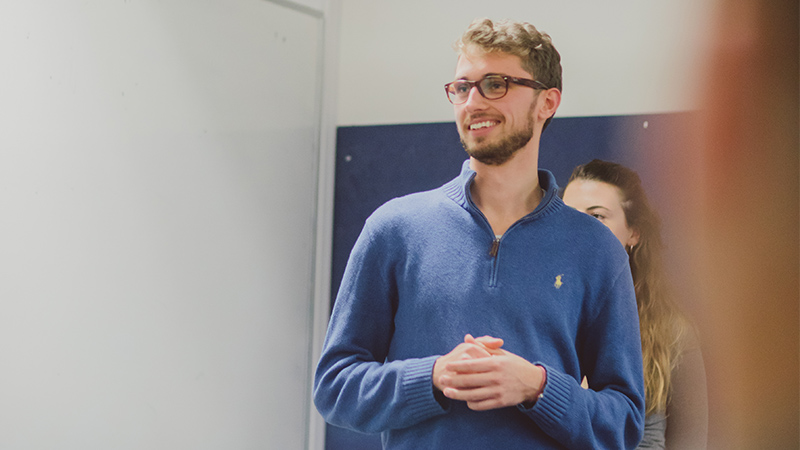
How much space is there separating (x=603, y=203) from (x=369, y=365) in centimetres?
121

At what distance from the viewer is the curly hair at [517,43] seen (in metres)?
1.21

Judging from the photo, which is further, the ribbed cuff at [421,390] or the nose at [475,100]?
the nose at [475,100]

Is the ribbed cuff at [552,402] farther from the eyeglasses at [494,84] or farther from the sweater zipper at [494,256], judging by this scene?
the eyeglasses at [494,84]

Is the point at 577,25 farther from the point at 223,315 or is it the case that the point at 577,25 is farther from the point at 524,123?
the point at 223,315

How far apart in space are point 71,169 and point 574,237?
137 centimetres

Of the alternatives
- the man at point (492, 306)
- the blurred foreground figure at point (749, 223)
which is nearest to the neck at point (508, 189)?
the man at point (492, 306)

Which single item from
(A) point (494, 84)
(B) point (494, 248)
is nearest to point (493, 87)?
(A) point (494, 84)

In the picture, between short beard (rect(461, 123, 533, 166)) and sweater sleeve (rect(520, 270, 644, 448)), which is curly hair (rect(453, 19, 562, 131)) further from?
sweater sleeve (rect(520, 270, 644, 448))

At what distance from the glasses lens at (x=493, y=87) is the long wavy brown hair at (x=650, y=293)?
101cm

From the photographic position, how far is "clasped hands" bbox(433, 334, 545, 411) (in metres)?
1.01

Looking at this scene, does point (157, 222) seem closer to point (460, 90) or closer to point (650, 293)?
point (460, 90)

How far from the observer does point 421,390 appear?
1.06 metres

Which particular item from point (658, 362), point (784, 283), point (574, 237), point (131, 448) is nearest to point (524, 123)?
point (574, 237)

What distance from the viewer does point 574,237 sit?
120cm
